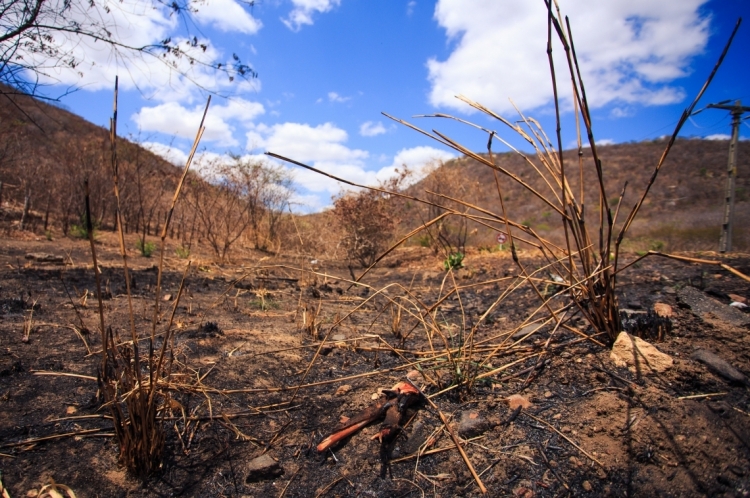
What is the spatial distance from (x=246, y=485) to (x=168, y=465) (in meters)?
0.29

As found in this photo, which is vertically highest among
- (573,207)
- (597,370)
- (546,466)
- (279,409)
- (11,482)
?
(573,207)

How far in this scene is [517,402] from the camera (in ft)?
5.26

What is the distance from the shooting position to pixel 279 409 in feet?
5.73

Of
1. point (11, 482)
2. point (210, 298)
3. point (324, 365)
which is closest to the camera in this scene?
point (11, 482)

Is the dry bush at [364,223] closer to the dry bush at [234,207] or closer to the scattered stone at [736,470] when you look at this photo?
the dry bush at [234,207]

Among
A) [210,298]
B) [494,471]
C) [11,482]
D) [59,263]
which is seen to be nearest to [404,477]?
[494,471]

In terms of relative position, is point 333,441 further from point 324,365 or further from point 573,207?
point 573,207

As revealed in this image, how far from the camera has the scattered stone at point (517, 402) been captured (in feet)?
5.18

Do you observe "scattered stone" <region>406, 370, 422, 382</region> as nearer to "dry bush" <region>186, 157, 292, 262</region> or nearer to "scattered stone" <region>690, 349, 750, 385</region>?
"scattered stone" <region>690, 349, 750, 385</region>

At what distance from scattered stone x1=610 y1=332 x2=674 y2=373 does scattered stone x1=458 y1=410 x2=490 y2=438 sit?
641 millimetres

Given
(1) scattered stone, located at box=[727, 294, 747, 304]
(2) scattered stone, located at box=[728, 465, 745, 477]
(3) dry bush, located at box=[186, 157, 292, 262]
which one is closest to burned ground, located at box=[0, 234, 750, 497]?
(2) scattered stone, located at box=[728, 465, 745, 477]

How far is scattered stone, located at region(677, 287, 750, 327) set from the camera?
207 centimetres

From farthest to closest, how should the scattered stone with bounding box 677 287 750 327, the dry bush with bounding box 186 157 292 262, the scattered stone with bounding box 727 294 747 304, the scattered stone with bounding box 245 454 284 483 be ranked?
1. the dry bush with bounding box 186 157 292 262
2. the scattered stone with bounding box 727 294 747 304
3. the scattered stone with bounding box 677 287 750 327
4. the scattered stone with bounding box 245 454 284 483

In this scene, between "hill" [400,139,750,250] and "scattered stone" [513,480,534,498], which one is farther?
"hill" [400,139,750,250]
